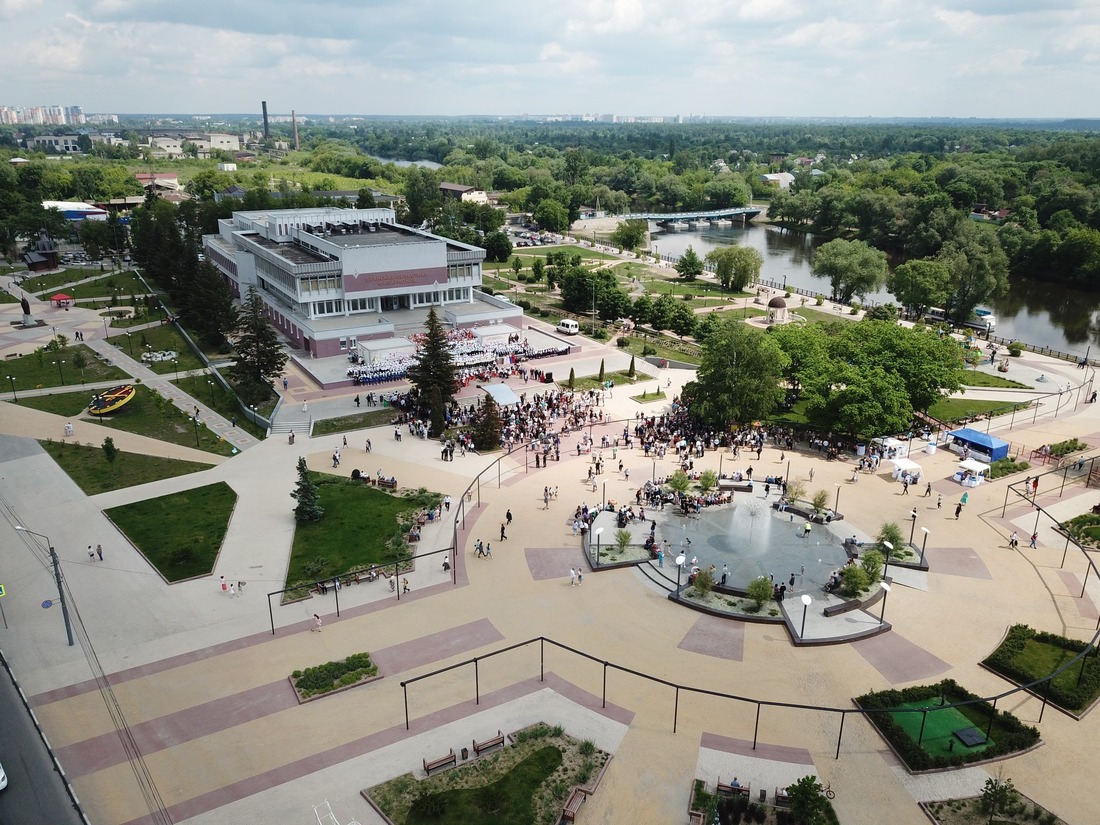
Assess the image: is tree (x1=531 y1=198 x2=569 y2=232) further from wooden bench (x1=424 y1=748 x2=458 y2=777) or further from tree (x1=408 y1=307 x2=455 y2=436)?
wooden bench (x1=424 y1=748 x2=458 y2=777)

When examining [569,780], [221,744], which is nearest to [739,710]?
[569,780]

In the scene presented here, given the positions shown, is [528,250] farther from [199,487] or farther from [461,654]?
[461,654]

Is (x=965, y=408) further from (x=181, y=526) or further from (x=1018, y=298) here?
(x=1018, y=298)

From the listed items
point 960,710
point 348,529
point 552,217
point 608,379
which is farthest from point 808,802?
point 552,217

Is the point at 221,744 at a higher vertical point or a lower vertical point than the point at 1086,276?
lower

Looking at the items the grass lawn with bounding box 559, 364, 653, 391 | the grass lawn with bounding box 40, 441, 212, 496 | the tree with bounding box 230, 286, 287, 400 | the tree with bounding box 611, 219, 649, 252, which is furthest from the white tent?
the tree with bounding box 611, 219, 649, 252

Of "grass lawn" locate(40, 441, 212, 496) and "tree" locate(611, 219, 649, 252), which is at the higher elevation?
"tree" locate(611, 219, 649, 252)
